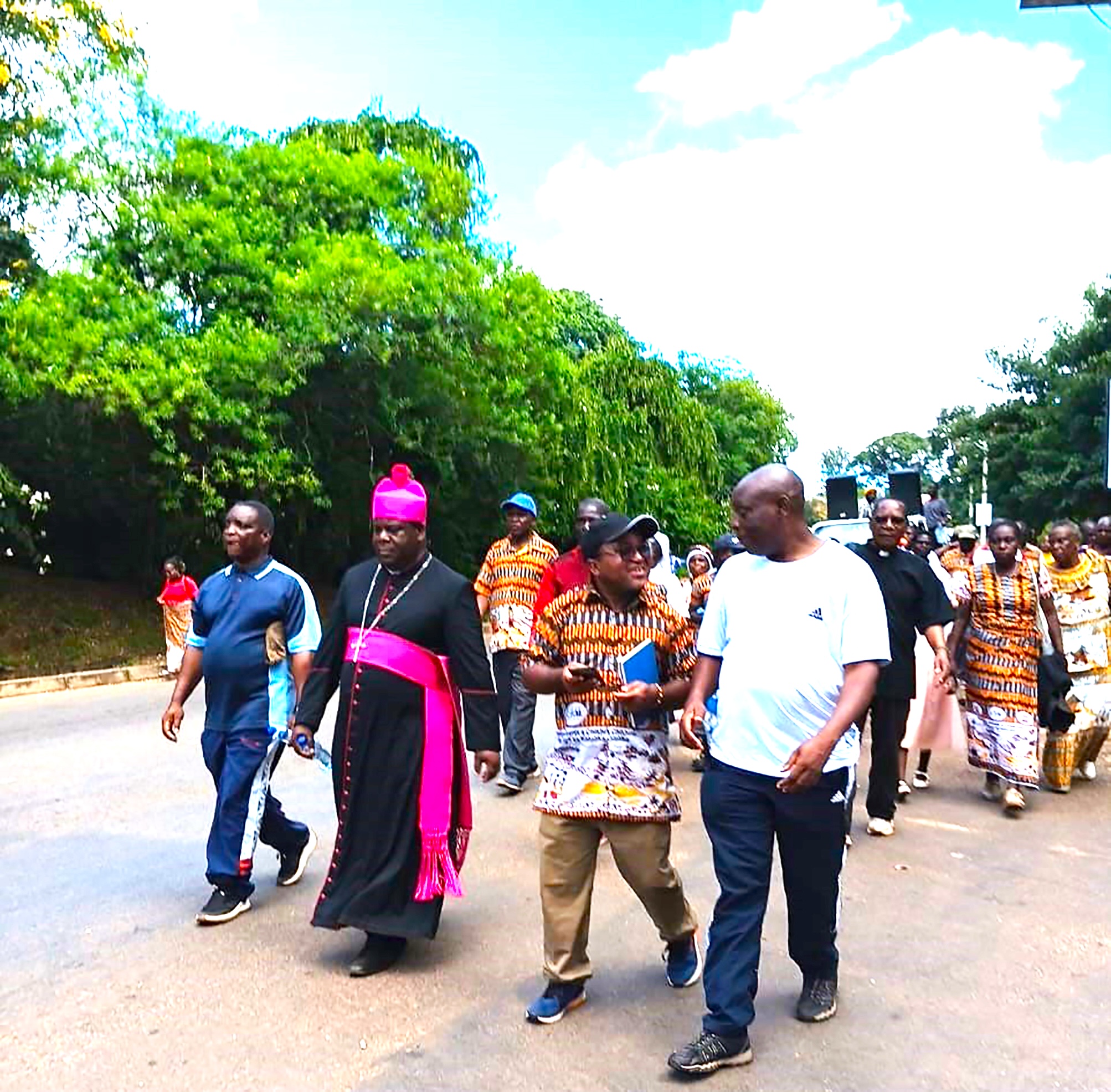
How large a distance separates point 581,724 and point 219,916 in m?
1.92

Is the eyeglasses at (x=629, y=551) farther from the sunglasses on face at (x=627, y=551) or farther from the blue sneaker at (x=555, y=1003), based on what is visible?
the blue sneaker at (x=555, y=1003)

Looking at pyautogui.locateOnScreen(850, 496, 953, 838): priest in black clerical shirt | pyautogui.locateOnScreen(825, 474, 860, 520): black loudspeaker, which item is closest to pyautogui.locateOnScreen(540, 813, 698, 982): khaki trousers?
pyautogui.locateOnScreen(850, 496, 953, 838): priest in black clerical shirt

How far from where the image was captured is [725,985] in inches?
142

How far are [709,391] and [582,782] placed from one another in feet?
197

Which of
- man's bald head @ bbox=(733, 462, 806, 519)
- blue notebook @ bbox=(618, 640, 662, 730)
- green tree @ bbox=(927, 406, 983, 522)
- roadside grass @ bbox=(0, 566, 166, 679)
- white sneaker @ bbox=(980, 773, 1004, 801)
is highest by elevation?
green tree @ bbox=(927, 406, 983, 522)

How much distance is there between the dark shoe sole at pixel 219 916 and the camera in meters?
4.95

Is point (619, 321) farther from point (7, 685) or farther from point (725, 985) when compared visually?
point (725, 985)

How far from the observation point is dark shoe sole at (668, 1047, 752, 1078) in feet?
11.6

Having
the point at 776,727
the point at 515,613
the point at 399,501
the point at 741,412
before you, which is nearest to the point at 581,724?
the point at 776,727

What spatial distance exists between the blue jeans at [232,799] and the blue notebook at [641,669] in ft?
5.79

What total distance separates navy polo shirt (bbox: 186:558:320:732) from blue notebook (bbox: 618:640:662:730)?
1.55 meters

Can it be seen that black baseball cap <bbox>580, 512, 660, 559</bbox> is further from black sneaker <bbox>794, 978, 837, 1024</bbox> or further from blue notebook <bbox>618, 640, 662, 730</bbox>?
black sneaker <bbox>794, 978, 837, 1024</bbox>

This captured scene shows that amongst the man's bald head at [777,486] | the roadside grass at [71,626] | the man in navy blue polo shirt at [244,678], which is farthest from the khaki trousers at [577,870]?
the roadside grass at [71,626]

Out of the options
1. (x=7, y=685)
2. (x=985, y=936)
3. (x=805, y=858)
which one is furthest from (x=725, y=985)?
(x=7, y=685)
